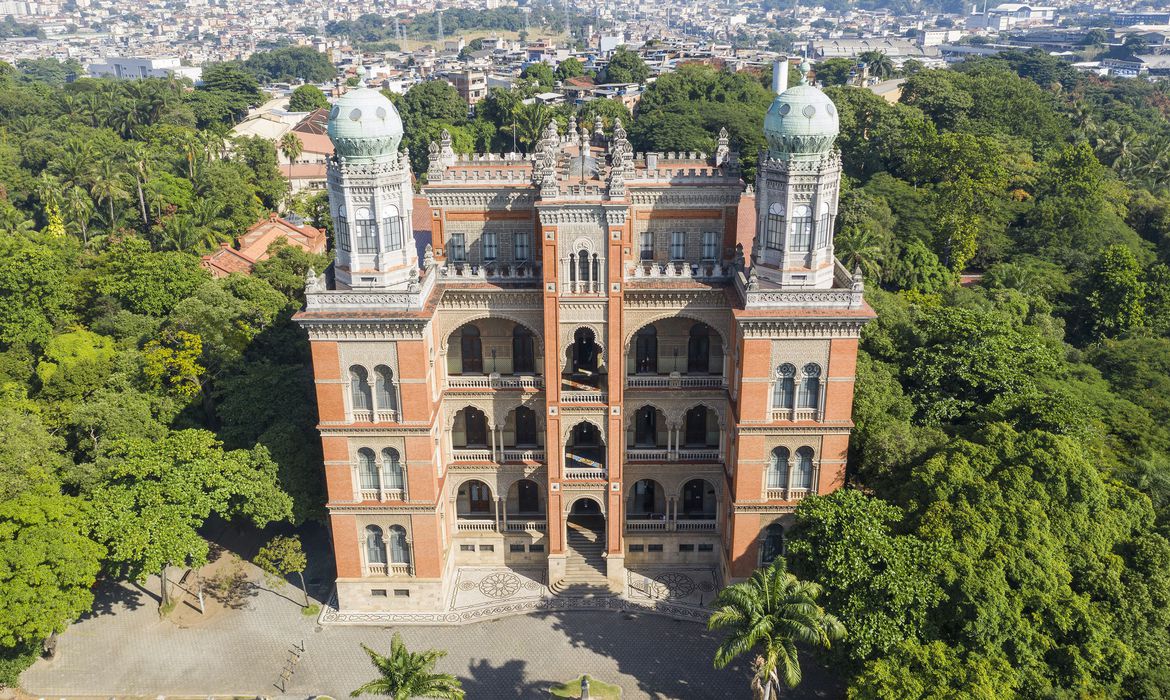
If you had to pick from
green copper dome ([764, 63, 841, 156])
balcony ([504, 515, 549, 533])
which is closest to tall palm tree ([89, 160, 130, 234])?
balcony ([504, 515, 549, 533])

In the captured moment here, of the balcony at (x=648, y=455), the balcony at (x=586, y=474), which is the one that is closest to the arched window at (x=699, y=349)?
the balcony at (x=648, y=455)

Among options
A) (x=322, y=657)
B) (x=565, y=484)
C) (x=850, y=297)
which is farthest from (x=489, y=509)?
(x=850, y=297)

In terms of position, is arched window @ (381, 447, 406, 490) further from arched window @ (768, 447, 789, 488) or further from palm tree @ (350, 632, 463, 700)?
arched window @ (768, 447, 789, 488)

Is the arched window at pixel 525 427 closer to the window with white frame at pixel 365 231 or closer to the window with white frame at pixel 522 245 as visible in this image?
the window with white frame at pixel 522 245

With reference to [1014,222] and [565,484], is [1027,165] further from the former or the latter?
[565,484]

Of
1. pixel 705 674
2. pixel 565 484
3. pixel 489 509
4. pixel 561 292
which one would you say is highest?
pixel 561 292

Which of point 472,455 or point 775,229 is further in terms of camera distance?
point 472,455

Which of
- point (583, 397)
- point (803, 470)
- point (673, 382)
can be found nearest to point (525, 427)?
point (583, 397)

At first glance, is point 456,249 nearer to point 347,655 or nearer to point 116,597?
point 347,655
